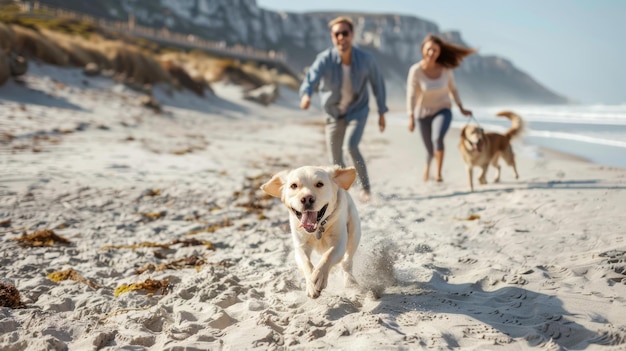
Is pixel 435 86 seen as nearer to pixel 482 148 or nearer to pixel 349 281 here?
pixel 482 148

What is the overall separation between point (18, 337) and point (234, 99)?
20962 mm

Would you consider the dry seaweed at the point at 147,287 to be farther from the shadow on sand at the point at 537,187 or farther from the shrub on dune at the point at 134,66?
the shrub on dune at the point at 134,66

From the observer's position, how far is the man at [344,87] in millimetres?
4941

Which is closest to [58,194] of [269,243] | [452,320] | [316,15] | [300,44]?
[269,243]

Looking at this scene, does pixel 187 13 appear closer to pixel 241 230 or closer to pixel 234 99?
pixel 234 99

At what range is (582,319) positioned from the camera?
2.31 meters

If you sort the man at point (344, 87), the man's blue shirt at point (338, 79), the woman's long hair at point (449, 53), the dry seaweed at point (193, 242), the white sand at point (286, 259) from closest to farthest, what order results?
the white sand at point (286, 259)
the dry seaweed at point (193, 242)
the man at point (344, 87)
the man's blue shirt at point (338, 79)
the woman's long hair at point (449, 53)

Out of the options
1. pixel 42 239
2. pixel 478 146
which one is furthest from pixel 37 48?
pixel 478 146

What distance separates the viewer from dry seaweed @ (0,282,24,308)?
274 centimetres

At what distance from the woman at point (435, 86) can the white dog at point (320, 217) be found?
380 centimetres

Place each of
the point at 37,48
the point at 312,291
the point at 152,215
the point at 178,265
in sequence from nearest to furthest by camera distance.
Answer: the point at 312,291, the point at 178,265, the point at 152,215, the point at 37,48

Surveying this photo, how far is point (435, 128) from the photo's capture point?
6500 millimetres

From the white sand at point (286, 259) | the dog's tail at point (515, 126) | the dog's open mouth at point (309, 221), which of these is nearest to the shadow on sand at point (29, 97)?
the white sand at point (286, 259)

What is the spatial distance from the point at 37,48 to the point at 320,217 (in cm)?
1626
